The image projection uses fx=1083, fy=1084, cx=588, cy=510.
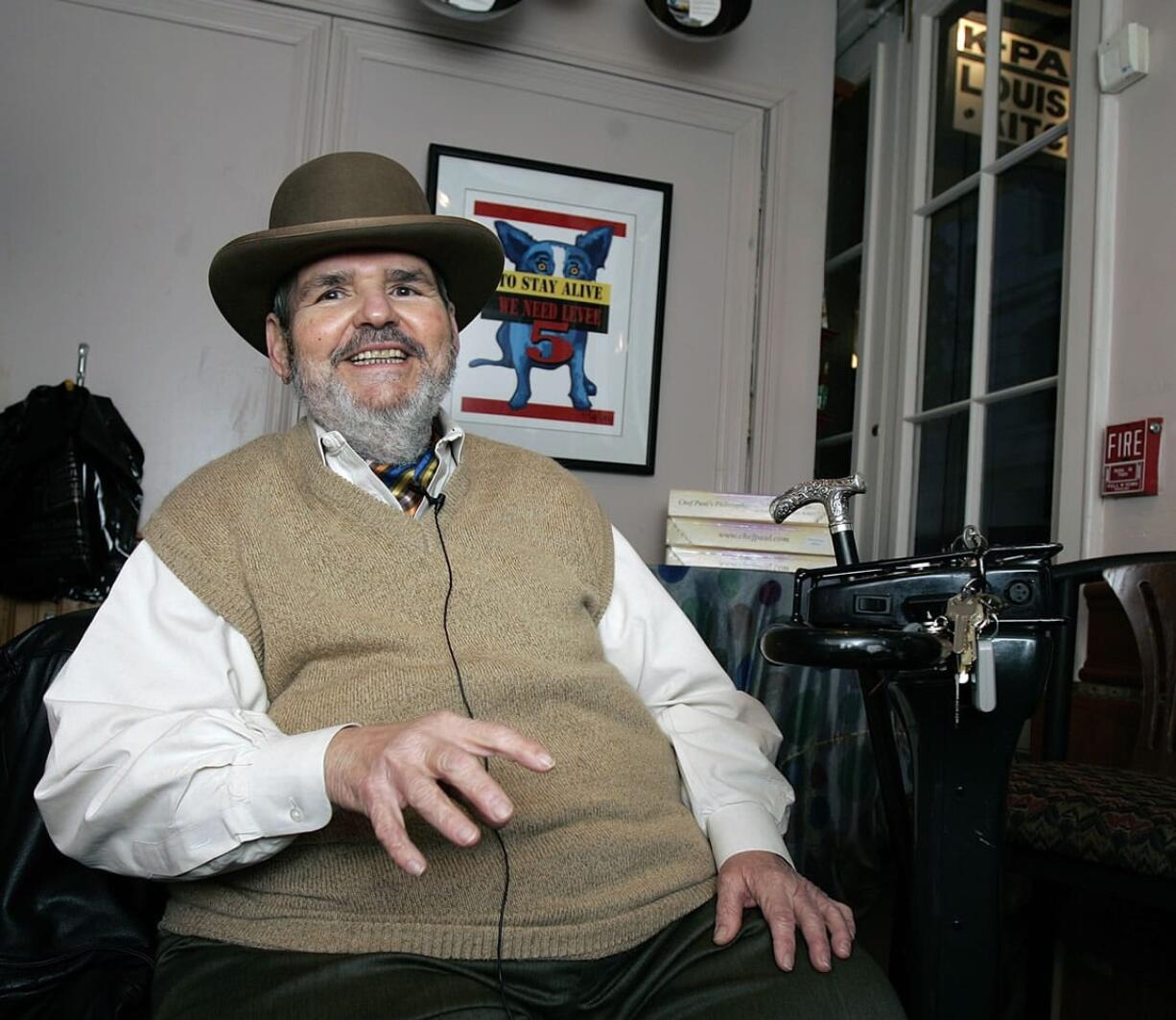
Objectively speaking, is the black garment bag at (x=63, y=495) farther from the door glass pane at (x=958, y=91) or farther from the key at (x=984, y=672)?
the door glass pane at (x=958, y=91)

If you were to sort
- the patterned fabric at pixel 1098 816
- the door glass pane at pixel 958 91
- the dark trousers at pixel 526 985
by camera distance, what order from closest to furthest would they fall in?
the dark trousers at pixel 526 985, the patterned fabric at pixel 1098 816, the door glass pane at pixel 958 91

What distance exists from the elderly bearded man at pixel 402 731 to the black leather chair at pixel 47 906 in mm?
73

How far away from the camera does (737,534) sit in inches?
97.3

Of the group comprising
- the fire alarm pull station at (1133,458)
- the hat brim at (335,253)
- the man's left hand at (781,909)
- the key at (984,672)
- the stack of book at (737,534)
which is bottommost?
the man's left hand at (781,909)

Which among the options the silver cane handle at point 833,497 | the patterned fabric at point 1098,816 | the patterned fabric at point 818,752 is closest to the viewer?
the silver cane handle at point 833,497

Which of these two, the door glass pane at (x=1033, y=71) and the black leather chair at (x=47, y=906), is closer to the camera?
the black leather chair at (x=47, y=906)

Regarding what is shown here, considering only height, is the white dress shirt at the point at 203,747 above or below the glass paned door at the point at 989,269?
below

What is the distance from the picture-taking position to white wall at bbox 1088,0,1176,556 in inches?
86.1

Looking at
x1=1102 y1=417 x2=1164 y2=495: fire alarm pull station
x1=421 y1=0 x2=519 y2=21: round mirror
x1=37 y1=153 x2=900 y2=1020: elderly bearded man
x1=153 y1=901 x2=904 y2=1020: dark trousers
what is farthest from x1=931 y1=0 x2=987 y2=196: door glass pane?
x1=153 y1=901 x2=904 y2=1020: dark trousers

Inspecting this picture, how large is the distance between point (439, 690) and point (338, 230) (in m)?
0.62

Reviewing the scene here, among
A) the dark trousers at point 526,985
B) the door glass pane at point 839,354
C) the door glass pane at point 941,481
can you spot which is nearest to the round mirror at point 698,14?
the door glass pane at point 839,354

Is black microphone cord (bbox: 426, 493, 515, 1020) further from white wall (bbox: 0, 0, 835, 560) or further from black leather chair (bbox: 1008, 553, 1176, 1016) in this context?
white wall (bbox: 0, 0, 835, 560)

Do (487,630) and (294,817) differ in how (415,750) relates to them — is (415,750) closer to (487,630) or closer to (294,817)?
(294,817)

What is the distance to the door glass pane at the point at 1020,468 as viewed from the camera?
270cm
